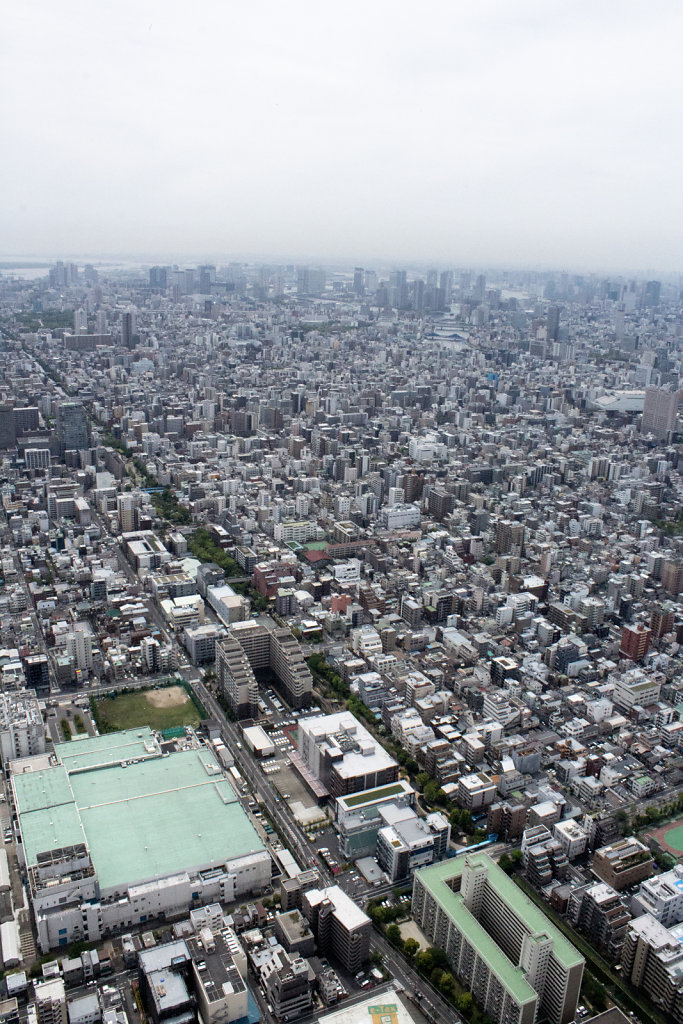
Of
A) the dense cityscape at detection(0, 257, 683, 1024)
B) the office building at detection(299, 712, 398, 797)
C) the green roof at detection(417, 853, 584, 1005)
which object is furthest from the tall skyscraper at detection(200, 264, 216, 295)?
the green roof at detection(417, 853, 584, 1005)

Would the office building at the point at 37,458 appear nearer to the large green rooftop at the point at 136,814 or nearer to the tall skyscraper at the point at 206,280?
the large green rooftop at the point at 136,814

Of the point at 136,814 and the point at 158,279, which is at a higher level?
the point at 158,279

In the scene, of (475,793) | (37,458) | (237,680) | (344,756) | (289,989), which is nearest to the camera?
(289,989)

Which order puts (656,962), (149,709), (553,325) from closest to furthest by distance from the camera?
(656,962) → (149,709) → (553,325)

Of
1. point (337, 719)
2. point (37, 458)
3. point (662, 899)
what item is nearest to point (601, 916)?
point (662, 899)

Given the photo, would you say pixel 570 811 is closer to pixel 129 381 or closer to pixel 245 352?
pixel 129 381

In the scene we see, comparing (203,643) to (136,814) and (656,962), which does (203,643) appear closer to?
(136,814)
